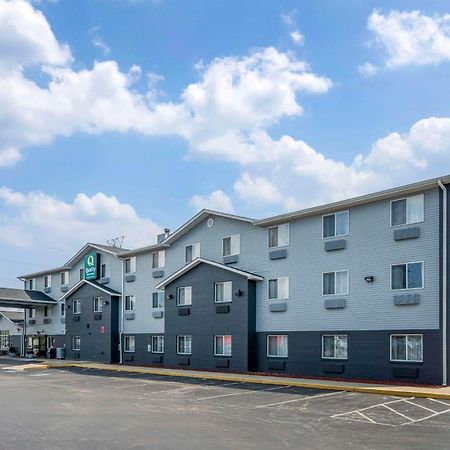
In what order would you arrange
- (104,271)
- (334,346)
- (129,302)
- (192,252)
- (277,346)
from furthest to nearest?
(104,271)
(129,302)
(192,252)
(277,346)
(334,346)

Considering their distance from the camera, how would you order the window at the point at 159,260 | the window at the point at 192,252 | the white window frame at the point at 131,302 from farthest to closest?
the white window frame at the point at 131,302 → the window at the point at 159,260 → the window at the point at 192,252

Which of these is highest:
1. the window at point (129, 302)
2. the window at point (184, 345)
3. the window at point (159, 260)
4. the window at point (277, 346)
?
the window at point (159, 260)

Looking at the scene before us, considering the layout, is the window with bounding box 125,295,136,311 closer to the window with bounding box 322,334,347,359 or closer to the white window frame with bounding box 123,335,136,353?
the white window frame with bounding box 123,335,136,353

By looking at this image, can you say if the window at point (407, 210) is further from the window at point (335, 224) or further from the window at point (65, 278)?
the window at point (65, 278)

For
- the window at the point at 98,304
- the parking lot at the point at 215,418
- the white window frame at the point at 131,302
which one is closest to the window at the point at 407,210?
the parking lot at the point at 215,418

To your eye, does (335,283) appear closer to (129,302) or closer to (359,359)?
(359,359)

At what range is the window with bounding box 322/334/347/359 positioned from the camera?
26044 millimetres

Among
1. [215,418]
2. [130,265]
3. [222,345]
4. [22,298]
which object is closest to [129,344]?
[130,265]

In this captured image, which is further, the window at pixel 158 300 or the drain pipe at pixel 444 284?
the window at pixel 158 300

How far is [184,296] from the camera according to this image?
→ 34.7 meters

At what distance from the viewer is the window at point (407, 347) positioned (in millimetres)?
23203

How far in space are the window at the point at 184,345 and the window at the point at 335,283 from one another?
1022 centimetres

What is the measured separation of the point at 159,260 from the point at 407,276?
18451mm

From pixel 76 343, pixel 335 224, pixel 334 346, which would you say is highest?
pixel 335 224
